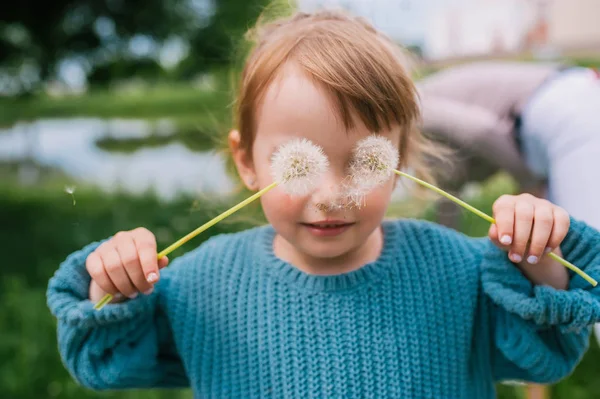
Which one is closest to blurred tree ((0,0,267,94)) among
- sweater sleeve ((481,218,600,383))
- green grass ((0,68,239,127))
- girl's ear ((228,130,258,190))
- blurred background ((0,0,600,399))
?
blurred background ((0,0,600,399))

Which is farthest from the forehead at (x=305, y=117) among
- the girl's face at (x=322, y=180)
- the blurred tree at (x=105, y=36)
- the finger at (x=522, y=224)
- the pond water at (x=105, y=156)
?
the blurred tree at (x=105, y=36)

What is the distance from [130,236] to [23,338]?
1.41 m

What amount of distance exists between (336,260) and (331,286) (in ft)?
0.14

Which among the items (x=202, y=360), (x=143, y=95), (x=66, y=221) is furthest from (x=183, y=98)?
(x=202, y=360)

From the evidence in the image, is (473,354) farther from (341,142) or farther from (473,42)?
(473,42)

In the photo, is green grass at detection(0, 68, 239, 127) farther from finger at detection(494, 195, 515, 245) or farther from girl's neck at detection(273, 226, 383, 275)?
finger at detection(494, 195, 515, 245)

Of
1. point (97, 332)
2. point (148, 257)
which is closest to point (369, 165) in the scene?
point (148, 257)

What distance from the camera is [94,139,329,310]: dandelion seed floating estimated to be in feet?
2.64

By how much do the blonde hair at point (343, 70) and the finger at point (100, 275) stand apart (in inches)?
10.9

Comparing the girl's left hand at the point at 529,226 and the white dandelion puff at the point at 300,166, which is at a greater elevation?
the white dandelion puff at the point at 300,166

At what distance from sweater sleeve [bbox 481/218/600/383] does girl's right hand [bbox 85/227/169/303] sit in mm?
475

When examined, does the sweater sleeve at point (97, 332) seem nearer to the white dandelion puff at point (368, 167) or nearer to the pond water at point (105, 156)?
the white dandelion puff at point (368, 167)

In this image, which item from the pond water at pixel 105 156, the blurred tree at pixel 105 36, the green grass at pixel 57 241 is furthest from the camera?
the pond water at pixel 105 156

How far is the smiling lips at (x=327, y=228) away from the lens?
895mm
